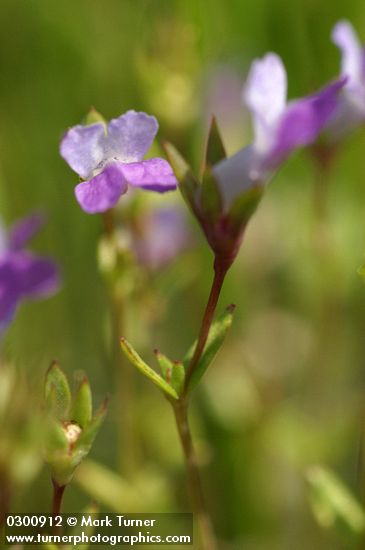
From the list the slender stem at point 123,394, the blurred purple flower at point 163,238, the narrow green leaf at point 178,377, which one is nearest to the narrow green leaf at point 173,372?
the narrow green leaf at point 178,377

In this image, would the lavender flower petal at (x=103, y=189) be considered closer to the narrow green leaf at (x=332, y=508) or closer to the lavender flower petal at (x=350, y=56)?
the lavender flower petal at (x=350, y=56)

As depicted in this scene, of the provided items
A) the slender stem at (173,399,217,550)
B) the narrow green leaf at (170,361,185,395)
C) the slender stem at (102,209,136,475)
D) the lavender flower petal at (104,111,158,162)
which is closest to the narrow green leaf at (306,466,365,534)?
the slender stem at (173,399,217,550)

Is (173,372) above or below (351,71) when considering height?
below

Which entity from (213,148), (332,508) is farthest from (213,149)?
(332,508)

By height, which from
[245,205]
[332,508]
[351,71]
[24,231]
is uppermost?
[351,71]

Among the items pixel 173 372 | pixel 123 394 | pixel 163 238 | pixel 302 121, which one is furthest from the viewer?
pixel 163 238

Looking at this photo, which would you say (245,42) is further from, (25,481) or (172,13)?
(25,481)

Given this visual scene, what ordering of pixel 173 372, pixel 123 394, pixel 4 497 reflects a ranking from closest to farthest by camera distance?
pixel 173 372 → pixel 4 497 → pixel 123 394

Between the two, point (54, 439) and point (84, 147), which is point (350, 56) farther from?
point (54, 439)
